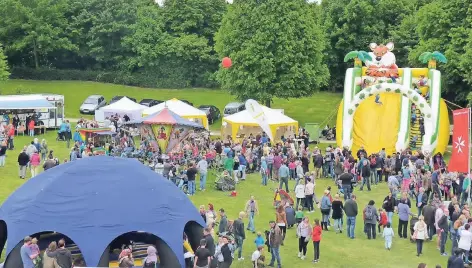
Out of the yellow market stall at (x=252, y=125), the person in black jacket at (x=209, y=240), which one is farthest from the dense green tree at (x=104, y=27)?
the person in black jacket at (x=209, y=240)

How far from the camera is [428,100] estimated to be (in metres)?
35.3

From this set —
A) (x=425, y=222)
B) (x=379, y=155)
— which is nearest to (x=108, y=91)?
(x=379, y=155)

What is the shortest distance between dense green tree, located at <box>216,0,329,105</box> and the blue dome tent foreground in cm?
2669

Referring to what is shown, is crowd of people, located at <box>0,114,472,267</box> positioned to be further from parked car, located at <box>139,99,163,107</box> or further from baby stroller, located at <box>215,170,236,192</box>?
parked car, located at <box>139,99,163,107</box>

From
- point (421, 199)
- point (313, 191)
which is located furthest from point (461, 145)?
point (313, 191)

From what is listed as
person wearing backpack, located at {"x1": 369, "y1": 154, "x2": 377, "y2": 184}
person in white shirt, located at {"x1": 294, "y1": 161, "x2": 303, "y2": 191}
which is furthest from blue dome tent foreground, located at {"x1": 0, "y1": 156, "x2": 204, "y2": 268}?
person wearing backpack, located at {"x1": 369, "y1": 154, "x2": 377, "y2": 184}

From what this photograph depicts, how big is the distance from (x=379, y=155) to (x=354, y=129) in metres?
5.38

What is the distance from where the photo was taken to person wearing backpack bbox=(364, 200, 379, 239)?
70.7 feet

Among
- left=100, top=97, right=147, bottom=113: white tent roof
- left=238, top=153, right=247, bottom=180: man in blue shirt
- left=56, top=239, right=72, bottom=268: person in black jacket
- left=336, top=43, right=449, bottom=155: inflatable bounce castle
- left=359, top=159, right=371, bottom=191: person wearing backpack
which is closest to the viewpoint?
left=56, top=239, right=72, bottom=268: person in black jacket

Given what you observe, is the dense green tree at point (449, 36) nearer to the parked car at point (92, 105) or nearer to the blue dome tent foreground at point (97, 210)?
the parked car at point (92, 105)

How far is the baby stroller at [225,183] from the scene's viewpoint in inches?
1077

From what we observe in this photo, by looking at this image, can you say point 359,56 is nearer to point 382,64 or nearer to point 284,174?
point 382,64

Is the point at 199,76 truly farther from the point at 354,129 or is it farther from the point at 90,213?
the point at 90,213

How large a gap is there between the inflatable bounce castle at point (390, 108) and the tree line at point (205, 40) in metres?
8.94
